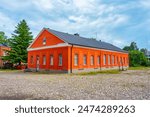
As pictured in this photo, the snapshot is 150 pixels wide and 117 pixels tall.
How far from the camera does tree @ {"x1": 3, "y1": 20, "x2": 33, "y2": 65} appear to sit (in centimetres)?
3625

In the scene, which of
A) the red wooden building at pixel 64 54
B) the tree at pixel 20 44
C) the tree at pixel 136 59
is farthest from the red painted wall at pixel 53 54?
the tree at pixel 136 59

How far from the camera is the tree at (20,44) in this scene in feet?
119

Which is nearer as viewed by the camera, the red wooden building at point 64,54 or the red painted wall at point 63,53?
the red painted wall at point 63,53

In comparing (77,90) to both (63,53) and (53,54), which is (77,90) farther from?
(53,54)

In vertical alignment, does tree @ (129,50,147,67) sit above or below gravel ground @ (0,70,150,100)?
above

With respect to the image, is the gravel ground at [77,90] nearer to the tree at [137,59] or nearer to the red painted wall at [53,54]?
the red painted wall at [53,54]

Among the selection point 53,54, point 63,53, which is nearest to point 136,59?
point 53,54

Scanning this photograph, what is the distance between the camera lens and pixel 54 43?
26750 millimetres

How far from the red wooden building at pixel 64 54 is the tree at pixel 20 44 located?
5.17 metres

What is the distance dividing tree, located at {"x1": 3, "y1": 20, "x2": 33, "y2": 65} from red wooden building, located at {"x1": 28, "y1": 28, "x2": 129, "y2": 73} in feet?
17.0

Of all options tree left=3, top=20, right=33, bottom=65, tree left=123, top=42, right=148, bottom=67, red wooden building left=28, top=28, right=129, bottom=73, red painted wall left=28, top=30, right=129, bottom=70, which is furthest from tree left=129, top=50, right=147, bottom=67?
tree left=3, top=20, right=33, bottom=65

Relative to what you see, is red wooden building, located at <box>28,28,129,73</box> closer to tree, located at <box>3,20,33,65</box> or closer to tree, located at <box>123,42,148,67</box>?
tree, located at <box>3,20,33,65</box>

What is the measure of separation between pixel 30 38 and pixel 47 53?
11.9 m

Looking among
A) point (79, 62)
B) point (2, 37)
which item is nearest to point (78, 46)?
point (79, 62)
